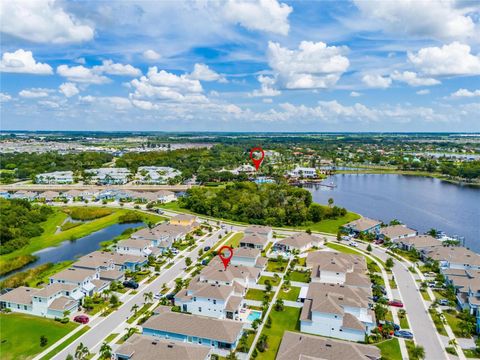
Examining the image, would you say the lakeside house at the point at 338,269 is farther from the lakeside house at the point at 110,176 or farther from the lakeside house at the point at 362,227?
the lakeside house at the point at 110,176

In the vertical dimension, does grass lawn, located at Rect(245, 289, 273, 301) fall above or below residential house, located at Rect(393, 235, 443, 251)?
below

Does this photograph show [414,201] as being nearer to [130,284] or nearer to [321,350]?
[321,350]

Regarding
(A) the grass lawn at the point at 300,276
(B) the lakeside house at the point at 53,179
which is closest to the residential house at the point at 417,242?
(A) the grass lawn at the point at 300,276

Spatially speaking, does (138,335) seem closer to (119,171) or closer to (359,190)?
(359,190)

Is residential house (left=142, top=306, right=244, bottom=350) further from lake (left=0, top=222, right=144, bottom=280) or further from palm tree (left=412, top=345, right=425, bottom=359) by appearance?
lake (left=0, top=222, right=144, bottom=280)

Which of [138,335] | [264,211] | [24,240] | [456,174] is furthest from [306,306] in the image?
[456,174]

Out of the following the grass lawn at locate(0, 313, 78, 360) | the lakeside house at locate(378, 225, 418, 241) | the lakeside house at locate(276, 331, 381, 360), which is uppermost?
the lakeside house at locate(378, 225, 418, 241)

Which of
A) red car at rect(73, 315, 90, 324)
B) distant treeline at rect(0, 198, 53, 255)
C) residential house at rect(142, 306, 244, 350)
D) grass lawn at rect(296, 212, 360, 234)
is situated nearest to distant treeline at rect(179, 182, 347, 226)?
grass lawn at rect(296, 212, 360, 234)
